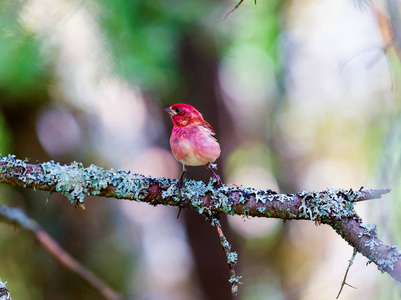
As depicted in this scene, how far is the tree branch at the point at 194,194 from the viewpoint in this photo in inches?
96.2

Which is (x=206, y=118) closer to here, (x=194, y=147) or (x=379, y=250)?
(x=194, y=147)

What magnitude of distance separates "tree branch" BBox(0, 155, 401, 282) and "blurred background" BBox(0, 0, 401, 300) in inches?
8.4

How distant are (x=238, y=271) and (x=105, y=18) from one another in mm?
3607

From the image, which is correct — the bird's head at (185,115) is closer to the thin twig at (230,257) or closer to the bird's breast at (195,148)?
the bird's breast at (195,148)

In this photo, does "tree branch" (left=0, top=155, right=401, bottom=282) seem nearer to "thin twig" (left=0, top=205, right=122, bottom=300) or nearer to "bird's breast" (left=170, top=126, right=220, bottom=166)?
"bird's breast" (left=170, top=126, right=220, bottom=166)

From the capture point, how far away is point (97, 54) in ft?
13.0

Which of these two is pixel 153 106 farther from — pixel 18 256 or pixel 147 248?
pixel 147 248

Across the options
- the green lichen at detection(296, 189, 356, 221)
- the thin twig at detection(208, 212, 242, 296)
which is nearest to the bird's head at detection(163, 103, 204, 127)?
the thin twig at detection(208, 212, 242, 296)

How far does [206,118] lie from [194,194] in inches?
124

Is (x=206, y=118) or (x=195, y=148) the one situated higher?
(x=206, y=118)

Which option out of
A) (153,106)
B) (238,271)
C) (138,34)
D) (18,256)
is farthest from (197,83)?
(18,256)

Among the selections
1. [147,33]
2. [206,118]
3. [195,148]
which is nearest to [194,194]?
[195,148]

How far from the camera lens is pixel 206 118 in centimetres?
571

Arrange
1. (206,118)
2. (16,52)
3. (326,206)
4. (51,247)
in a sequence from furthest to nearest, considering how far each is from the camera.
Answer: (206,118)
(51,247)
(16,52)
(326,206)
